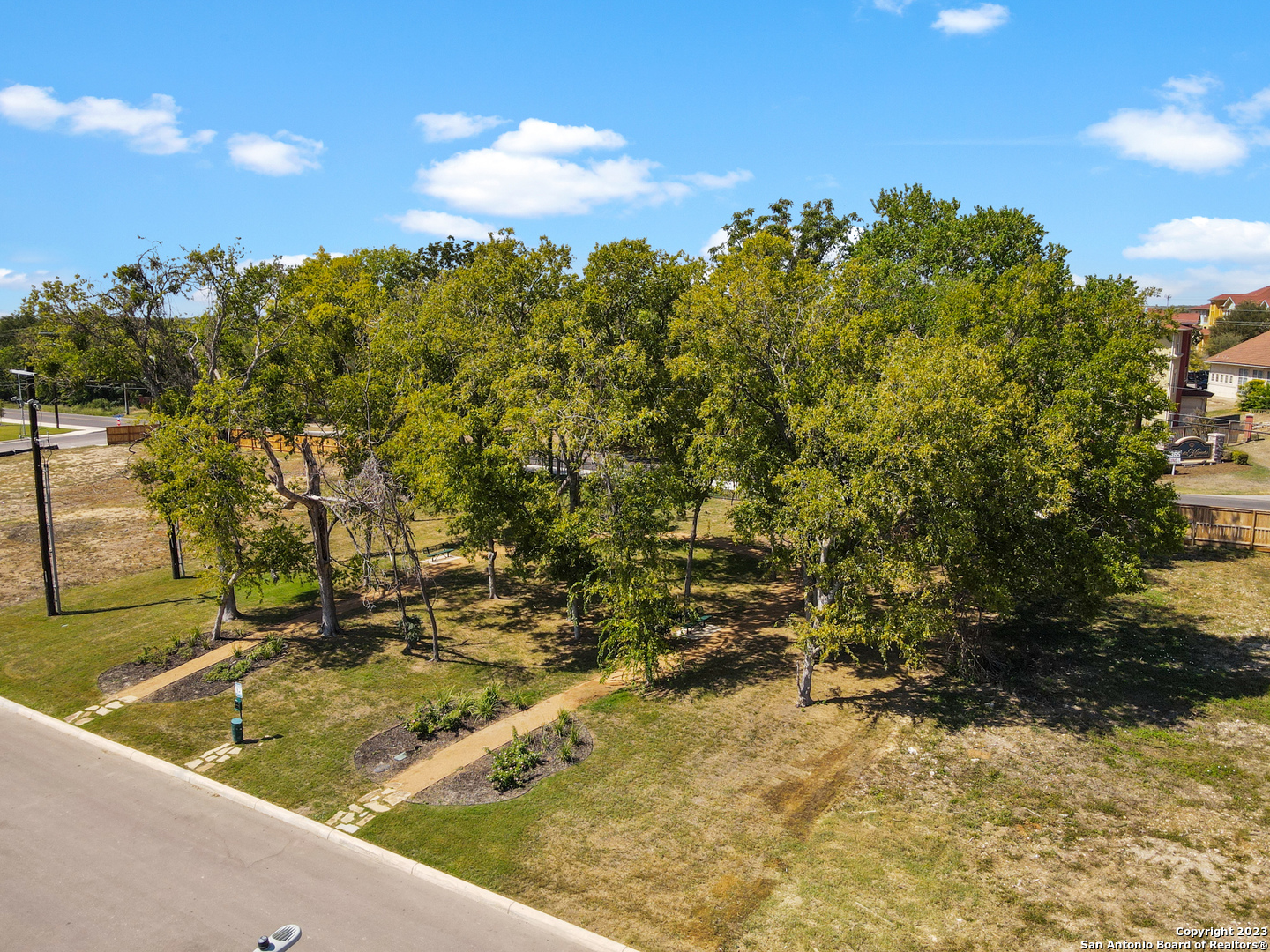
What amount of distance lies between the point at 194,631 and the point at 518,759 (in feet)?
39.9

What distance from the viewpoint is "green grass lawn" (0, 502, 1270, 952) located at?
11.4 m

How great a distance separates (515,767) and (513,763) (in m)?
0.15

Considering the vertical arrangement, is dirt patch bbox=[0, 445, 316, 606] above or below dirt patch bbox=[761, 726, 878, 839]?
above

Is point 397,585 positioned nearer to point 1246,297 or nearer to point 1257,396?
point 1257,396

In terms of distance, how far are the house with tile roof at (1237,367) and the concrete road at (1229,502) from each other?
1504 inches

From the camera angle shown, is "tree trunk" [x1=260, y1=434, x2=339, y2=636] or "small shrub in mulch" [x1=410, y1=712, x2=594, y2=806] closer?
"small shrub in mulch" [x1=410, y1=712, x2=594, y2=806]

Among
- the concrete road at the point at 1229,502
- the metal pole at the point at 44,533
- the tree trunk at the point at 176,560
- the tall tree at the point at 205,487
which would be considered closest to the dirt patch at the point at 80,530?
the tree trunk at the point at 176,560

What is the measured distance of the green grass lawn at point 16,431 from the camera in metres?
56.9

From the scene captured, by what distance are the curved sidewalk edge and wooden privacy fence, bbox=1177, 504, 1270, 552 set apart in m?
26.8

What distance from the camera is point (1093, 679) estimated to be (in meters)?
19.1

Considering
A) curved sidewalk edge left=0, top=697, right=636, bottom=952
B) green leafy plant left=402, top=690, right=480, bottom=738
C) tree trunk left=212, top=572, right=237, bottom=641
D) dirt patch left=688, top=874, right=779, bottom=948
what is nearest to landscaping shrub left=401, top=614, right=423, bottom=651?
green leafy plant left=402, top=690, right=480, bottom=738

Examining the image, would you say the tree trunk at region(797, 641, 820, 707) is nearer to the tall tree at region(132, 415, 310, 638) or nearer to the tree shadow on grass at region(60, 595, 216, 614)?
the tall tree at region(132, 415, 310, 638)

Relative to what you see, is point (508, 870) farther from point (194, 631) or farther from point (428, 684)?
point (194, 631)

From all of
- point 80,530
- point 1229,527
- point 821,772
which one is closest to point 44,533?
point 80,530
